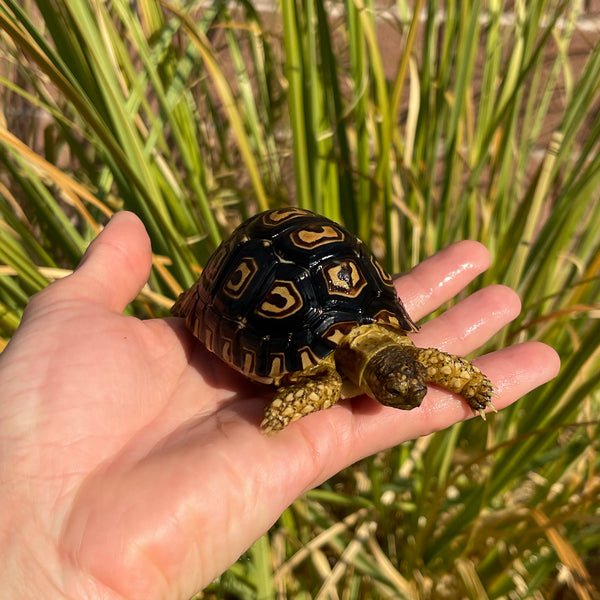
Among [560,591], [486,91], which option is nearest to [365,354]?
[486,91]

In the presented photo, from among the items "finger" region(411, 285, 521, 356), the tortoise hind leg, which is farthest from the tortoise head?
"finger" region(411, 285, 521, 356)

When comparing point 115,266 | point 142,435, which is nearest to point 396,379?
point 142,435

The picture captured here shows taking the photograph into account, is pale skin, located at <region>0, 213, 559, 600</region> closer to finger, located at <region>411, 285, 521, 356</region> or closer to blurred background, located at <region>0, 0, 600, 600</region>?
finger, located at <region>411, 285, 521, 356</region>

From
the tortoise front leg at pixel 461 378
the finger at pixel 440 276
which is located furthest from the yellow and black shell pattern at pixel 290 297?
the finger at pixel 440 276

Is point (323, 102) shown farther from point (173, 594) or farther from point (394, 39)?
point (173, 594)

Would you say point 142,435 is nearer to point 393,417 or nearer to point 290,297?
point 290,297

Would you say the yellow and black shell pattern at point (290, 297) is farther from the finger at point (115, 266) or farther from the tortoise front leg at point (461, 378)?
the finger at point (115, 266)
